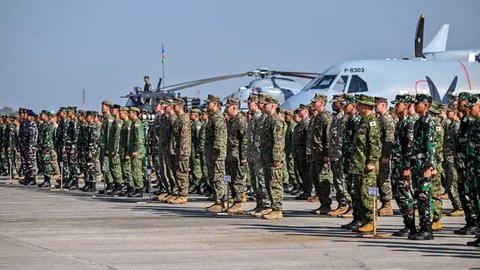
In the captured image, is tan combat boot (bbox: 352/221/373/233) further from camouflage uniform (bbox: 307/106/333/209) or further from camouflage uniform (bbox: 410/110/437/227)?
camouflage uniform (bbox: 307/106/333/209)

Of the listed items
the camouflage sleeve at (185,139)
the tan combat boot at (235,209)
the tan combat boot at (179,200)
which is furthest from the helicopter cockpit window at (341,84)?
the tan combat boot at (235,209)

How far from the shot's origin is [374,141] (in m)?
15.7

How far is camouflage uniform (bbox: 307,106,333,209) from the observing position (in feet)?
64.0

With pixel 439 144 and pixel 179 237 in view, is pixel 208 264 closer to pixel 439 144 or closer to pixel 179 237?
pixel 179 237

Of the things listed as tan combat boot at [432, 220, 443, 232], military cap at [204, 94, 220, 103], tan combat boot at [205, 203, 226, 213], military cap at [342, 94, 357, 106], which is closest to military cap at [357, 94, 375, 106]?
military cap at [342, 94, 357, 106]

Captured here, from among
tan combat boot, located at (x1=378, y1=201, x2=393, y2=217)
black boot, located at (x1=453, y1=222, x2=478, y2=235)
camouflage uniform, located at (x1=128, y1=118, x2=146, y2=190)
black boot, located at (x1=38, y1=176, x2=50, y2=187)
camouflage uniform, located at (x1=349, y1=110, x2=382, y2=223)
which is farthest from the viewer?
black boot, located at (x1=38, y1=176, x2=50, y2=187)

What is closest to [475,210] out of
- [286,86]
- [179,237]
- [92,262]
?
[179,237]

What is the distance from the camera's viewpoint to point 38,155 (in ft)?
105

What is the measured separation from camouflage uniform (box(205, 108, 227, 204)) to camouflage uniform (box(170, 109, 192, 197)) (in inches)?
47.1

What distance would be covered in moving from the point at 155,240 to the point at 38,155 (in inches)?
715

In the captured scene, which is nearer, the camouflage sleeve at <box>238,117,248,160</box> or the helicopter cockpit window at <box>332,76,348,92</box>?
the camouflage sleeve at <box>238,117,248,160</box>

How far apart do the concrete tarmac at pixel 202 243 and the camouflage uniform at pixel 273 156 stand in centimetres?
42

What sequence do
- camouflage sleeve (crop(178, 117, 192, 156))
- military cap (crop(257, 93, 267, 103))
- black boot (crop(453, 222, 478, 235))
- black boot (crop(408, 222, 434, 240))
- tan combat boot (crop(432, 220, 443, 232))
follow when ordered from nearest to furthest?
black boot (crop(408, 222, 434, 240)) → black boot (crop(453, 222, 478, 235)) → tan combat boot (crop(432, 220, 443, 232)) → military cap (crop(257, 93, 267, 103)) → camouflage sleeve (crop(178, 117, 192, 156))

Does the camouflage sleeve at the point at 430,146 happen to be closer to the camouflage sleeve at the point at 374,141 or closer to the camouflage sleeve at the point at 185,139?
the camouflage sleeve at the point at 374,141
